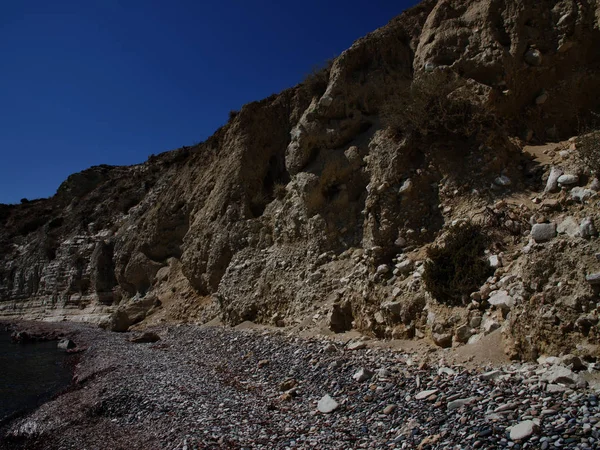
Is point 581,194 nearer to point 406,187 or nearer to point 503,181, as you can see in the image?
point 503,181

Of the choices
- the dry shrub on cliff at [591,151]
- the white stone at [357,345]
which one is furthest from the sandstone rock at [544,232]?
the white stone at [357,345]

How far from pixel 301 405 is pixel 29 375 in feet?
40.2

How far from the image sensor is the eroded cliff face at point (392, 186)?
7.63m

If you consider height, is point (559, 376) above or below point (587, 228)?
below

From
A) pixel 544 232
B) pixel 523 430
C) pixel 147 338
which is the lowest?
pixel 147 338

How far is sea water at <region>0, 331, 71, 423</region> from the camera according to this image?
10672mm

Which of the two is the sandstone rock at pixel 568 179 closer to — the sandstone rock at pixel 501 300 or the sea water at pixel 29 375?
the sandstone rock at pixel 501 300

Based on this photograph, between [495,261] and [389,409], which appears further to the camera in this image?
[495,261]

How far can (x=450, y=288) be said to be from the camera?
24.2ft

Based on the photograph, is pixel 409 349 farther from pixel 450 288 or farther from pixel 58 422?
pixel 58 422

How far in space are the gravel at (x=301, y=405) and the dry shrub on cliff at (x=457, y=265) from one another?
56.9 inches

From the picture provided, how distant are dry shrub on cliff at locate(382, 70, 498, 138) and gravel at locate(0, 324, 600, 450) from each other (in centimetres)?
577

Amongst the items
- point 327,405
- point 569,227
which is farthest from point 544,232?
point 327,405

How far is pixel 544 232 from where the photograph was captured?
19.8ft
